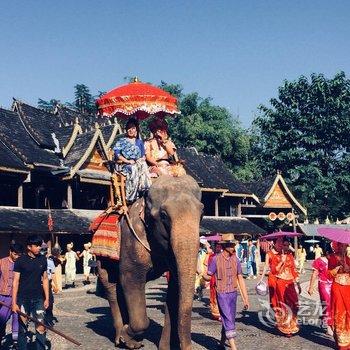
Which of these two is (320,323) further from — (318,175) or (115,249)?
(318,175)

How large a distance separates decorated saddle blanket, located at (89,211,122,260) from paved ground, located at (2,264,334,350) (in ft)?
5.48

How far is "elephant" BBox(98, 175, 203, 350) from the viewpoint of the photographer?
6.81m

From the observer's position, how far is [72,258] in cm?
2234

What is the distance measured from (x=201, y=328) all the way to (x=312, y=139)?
43.6 meters

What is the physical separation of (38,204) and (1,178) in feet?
11.4

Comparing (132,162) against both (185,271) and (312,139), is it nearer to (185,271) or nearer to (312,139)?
(185,271)

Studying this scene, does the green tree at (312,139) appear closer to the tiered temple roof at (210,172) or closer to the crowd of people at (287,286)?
the tiered temple roof at (210,172)

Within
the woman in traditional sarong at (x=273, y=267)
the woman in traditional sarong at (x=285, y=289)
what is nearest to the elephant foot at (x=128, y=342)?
the woman in traditional sarong at (x=285, y=289)

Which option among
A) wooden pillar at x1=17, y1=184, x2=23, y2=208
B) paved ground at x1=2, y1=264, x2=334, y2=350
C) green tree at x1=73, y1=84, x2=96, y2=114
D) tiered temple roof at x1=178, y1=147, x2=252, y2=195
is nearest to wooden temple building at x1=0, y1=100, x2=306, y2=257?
wooden pillar at x1=17, y1=184, x2=23, y2=208

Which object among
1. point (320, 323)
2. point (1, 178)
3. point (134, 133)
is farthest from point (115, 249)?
point (1, 178)

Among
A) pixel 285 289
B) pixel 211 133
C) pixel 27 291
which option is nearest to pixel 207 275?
pixel 285 289

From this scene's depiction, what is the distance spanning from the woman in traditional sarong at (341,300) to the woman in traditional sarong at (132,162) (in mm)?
3528

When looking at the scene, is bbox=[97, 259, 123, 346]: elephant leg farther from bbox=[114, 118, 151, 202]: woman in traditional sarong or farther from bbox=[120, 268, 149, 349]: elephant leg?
bbox=[114, 118, 151, 202]: woman in traditional sarong

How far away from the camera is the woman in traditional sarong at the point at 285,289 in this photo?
33.3ft
